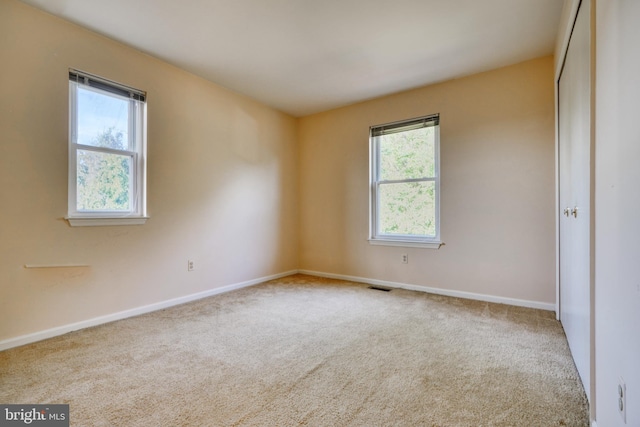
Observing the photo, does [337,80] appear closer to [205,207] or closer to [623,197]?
[205,207]

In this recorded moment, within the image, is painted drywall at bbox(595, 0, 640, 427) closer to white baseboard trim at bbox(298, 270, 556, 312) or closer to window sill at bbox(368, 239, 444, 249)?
white baseboard trim at bbox(298, 270, 556, 312)

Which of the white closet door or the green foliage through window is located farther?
the green foliage through window

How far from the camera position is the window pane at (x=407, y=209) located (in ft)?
12.2

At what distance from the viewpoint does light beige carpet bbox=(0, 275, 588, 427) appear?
146 cm

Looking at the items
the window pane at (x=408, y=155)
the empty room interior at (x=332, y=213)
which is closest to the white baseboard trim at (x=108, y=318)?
the empty room interior at (x=332, y=213)

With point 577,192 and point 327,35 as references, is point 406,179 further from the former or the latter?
point 577,192

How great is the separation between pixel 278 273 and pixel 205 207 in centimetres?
158

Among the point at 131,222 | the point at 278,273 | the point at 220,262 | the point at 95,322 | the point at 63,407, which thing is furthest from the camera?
the point at 278,273

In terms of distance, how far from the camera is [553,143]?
2.91 meters

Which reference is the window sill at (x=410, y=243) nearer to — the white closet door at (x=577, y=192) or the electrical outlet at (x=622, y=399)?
the white closet door at (x=577, y=192)

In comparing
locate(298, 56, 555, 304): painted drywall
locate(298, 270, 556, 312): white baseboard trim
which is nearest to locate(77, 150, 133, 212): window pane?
locate(298, 56, 555, 304): painted drywall

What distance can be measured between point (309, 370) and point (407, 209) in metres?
2.57

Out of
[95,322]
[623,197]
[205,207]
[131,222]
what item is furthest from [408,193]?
[95,322]

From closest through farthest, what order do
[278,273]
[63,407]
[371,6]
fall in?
[63,407], [371,6], [278,273]
